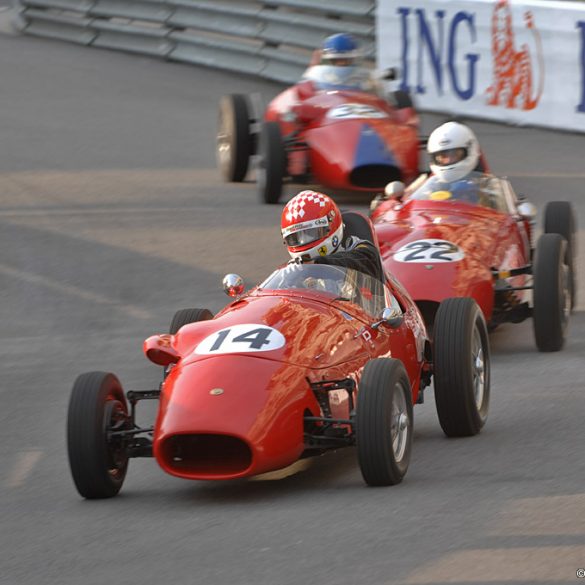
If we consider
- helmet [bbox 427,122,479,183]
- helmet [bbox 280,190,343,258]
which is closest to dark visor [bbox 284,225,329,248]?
helmet [bbox 280,190,343,258]

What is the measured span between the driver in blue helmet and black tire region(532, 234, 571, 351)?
571 cm

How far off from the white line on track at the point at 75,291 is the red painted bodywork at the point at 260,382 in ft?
12.8

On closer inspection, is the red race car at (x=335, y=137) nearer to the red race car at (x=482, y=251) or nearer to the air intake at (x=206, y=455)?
the red race car at (x=482, y=251)

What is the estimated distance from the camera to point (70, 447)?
7.04 m

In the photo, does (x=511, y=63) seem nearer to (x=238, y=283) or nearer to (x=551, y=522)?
(x=238, y=283)

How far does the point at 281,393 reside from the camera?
705cm

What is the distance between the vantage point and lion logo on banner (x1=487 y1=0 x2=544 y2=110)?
17625 mm

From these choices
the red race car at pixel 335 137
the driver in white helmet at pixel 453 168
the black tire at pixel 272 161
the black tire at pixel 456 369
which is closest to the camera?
the black tire at pixel 456 369

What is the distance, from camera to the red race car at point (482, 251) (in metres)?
9.89

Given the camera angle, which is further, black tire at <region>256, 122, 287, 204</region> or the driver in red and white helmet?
black tire at <region>256, 122, 287, 204</region>

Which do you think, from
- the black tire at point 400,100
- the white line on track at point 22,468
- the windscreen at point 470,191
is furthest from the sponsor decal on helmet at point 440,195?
the black tire at point 400,100

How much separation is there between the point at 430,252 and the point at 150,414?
2.24 m

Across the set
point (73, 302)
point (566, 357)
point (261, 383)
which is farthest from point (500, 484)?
point (73, 302)

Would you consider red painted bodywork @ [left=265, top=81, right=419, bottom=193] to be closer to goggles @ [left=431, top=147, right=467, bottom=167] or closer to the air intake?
goggles @ [left=431, top=147, right=467, bottom=167]
